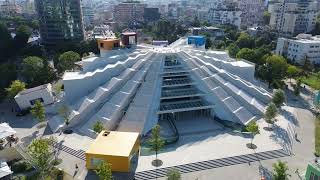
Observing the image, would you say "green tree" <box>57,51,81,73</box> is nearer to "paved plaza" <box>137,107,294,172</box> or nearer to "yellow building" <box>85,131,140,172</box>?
"yellow building" <box>85,131,140,172</box>

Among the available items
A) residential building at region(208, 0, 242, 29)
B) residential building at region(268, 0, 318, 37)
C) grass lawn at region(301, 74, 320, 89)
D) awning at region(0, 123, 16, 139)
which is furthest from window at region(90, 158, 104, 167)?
residential building at region(208, 0, 242, 29)

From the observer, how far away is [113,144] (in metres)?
Result: 40.0

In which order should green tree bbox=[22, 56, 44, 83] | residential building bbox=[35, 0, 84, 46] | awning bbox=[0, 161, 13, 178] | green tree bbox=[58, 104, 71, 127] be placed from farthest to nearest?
residential building bbox=[35, 0, 84, 46], green tree bbox=[22, 56, 44, 83], green tree bbox=[58, 104, 71, 127], awning bbox=[0, 161, 13, 178]

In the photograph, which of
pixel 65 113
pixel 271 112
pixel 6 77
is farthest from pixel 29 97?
pixel 271 112

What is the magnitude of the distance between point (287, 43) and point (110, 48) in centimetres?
6453

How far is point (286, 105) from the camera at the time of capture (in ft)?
198

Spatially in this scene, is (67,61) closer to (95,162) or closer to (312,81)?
(95,162)

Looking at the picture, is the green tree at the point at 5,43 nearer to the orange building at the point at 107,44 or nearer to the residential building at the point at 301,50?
the orange building at the point at 107,44

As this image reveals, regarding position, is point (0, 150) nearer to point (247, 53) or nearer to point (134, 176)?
point (134, 176)

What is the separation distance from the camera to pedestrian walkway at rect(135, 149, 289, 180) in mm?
37847

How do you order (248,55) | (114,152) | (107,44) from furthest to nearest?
(248,55) < (107,44) < (114,152)

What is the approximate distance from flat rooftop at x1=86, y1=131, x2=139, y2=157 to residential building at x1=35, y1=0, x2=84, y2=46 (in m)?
79.3

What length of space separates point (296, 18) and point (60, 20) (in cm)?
10061

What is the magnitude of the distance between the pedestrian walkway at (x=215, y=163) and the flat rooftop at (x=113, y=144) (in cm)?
374
